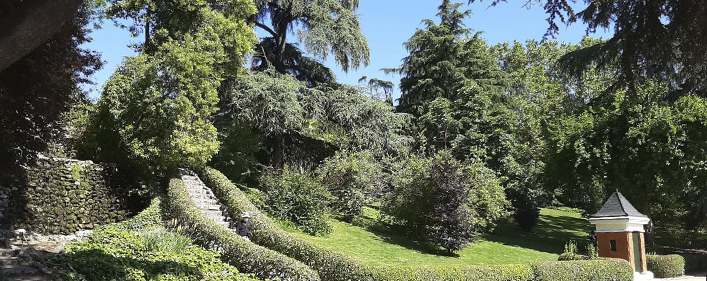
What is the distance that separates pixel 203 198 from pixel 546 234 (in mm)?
20098

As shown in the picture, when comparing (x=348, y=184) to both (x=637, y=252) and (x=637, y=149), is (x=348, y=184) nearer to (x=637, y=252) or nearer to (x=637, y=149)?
(x=637, y=252)

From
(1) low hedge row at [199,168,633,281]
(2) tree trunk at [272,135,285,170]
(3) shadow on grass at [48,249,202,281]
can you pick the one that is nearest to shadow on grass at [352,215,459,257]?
(1) low hedge row at [199,168,633,281]

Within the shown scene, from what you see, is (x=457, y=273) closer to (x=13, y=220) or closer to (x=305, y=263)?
(x=305, y=263)

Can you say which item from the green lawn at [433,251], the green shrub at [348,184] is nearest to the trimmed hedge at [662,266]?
the green lawn at [433,251]

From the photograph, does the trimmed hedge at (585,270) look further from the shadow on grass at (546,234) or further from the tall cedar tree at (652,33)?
the shadow on grass at (546,234)

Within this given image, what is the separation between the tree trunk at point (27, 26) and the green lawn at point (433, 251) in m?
6.82

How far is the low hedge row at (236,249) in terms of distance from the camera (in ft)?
28.1

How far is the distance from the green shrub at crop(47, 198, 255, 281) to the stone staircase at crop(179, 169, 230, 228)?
2033 millimetres

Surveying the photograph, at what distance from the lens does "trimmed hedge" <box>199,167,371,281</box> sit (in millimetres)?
8328

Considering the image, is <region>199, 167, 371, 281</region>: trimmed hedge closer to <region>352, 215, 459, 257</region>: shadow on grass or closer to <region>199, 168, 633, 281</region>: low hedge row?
<region>199, 168, 633, 281</region>: low hedge row

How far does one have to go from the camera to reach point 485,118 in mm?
25656

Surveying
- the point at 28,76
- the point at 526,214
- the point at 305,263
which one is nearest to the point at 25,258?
the point at 28,76

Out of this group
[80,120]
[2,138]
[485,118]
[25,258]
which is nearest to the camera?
[25,258]

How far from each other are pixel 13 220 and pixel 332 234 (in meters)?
8.09
